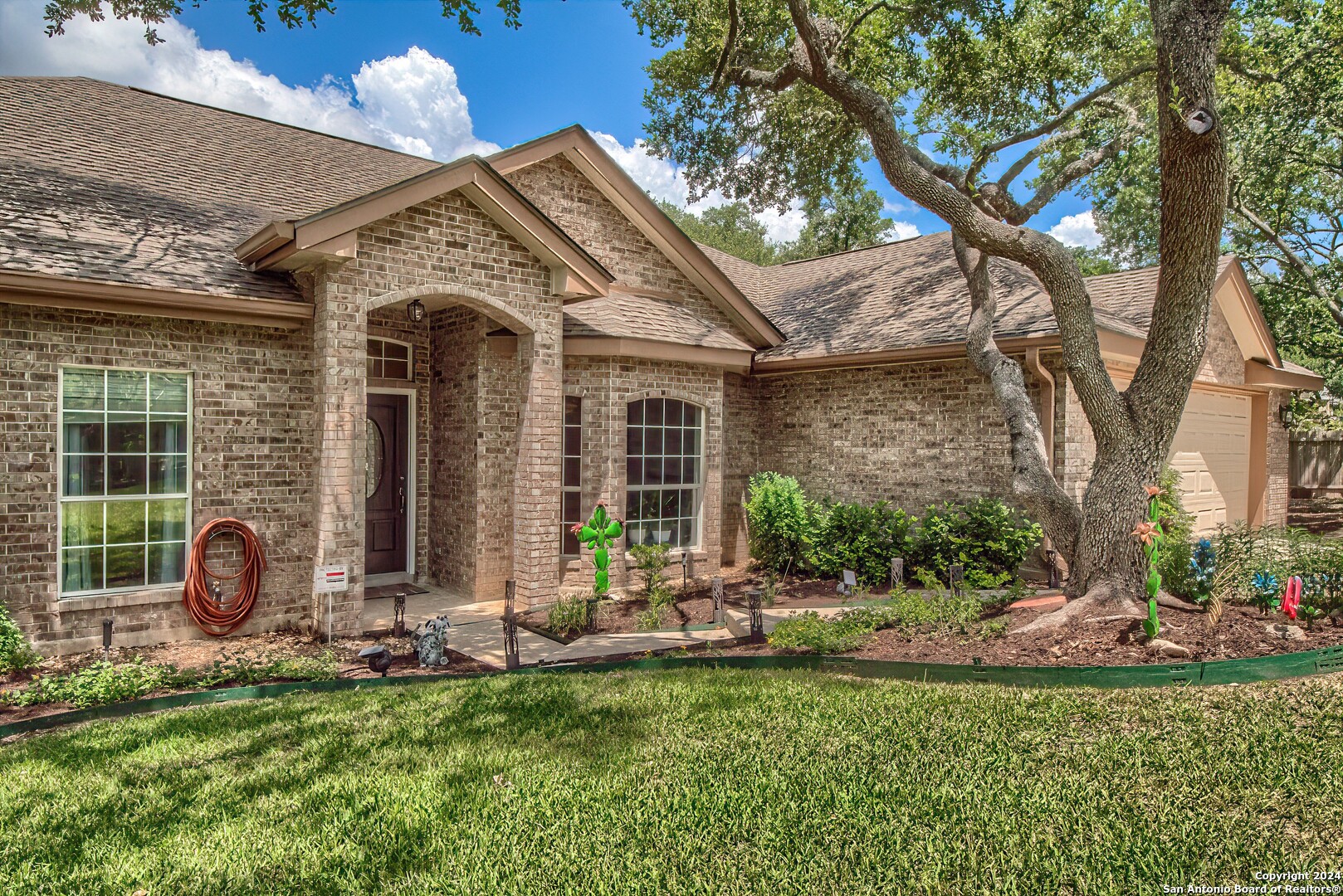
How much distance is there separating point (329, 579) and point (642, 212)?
22.9 feet

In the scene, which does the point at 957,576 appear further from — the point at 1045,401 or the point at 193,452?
the point at 193,452

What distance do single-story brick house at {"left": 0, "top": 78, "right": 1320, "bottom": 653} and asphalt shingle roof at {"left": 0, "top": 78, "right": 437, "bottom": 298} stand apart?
0.05 m

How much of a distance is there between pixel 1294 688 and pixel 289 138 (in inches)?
553

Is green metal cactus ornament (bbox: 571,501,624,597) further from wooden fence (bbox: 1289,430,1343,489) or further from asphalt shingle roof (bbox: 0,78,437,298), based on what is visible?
wooden fence (bbox: 1289,430,1343,489)

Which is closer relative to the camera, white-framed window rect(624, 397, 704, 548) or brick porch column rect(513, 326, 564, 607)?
brick porch column rect(513, 326, 564, 607)

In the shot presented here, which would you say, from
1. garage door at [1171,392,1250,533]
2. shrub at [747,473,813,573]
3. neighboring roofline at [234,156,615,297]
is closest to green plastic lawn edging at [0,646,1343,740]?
neighboring roofline at [234,156,615,297]

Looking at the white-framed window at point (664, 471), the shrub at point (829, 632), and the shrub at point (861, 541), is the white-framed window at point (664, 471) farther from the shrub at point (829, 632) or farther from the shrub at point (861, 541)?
the shrub at point (829, 632)

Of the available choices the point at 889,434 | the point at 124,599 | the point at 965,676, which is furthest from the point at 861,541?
the point at 124,599

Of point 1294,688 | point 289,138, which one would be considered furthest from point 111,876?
point 289,138

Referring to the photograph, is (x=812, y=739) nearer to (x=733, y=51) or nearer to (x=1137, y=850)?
(x=1137, y=850)

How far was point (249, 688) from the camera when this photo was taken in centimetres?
566

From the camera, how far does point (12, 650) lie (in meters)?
6.24

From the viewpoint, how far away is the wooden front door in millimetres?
Answer: 10203

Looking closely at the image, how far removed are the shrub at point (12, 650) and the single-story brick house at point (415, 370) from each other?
1.00 feet
